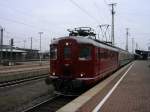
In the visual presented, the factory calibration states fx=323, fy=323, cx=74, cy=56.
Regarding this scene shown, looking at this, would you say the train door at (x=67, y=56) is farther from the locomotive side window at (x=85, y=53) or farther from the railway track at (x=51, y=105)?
the railway track at (x=51, y=105)

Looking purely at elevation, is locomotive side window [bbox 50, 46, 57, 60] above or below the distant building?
below

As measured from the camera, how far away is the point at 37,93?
17672 millimetres

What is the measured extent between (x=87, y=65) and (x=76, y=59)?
623mm

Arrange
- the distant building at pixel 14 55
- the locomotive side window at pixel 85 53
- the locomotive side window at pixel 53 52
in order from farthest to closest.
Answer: the distant building at pixel 14 55 → the locomotive side window at pixel 53 52 → the locomotive side window at pixel 85 53

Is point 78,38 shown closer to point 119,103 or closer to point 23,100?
point 23,100

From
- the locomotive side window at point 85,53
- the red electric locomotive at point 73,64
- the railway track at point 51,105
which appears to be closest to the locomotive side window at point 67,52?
the red electric locomotive at point 73,64

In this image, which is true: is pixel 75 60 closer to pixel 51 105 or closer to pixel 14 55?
pixel 51 105

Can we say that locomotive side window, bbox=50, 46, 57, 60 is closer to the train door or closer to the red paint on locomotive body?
the red paint on locomotive body

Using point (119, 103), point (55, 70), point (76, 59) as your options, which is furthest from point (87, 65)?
point (119, 103)

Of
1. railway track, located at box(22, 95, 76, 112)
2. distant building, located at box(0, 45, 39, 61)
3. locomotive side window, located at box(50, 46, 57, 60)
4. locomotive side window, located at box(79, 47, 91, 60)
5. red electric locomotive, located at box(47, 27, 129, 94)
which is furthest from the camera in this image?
distant building, located at box(0, 45, 39, 61)

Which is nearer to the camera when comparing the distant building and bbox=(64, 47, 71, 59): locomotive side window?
bbox=(64, 47, 71, 59): locomotive side window

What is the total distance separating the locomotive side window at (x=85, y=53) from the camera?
15977 millimetres

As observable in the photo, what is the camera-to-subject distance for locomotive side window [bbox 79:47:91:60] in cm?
1598

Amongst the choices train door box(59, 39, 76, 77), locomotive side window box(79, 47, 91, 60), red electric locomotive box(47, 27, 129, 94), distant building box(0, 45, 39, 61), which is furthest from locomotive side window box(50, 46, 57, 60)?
distant building box(0, 45, 39, 61)
